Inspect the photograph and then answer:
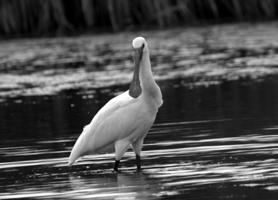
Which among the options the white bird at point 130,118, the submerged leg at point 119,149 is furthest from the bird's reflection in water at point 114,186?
the white bird at point 130,118

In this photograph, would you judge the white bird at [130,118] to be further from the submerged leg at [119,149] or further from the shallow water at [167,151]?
the shallow water at [167,151]

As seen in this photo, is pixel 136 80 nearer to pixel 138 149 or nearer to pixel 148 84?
pixel 148 84

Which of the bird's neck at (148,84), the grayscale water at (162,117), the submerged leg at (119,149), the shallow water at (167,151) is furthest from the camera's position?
the bird's neck at (148,84)

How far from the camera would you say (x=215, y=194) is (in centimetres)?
869

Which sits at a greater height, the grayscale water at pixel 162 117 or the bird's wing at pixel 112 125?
the bird's wing at pixel 112 125

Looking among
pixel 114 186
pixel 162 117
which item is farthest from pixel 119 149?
pixel 162 117

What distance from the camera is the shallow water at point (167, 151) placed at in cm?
926

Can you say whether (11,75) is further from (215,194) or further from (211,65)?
(215,194)

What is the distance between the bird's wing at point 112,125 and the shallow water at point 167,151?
0.93 feet

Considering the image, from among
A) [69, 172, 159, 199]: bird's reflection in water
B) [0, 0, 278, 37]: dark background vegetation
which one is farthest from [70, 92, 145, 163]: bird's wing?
[0, 0, 278, 37]: dark background vegetation

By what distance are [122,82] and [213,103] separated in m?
4.29

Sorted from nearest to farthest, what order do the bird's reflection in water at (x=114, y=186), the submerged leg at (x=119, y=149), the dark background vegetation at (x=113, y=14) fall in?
the bird's reflection in water at (x=114, y=186)
the submerged leg at (x=119, y=149)
the dark background vegetation at (x=113, y=14)

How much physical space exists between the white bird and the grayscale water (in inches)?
10.2

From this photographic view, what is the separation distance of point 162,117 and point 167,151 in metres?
3.20
